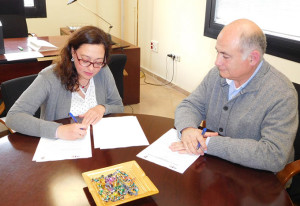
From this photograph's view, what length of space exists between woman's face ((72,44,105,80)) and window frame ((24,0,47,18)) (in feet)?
9.66

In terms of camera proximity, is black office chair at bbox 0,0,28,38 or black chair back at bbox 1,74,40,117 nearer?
black chair back at bbox 1,74,40,117

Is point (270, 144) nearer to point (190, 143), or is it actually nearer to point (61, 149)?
point (190, 143)

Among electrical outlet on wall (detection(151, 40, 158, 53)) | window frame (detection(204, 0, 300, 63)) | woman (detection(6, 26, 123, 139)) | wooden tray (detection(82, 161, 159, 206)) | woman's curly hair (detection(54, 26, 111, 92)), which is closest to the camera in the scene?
wooden tray (detection(82, 161, 159, 206))

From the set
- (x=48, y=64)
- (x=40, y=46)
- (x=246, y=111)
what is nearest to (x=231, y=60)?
(x=246, y=111)

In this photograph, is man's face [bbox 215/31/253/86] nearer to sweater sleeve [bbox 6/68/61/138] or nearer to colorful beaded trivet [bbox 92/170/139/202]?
colorful beaded trivet [bbox 92/170/139/202]

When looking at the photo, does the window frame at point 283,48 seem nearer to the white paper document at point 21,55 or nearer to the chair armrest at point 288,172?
the chair armrest at point 288,172

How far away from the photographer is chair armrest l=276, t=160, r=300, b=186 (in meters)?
1.15

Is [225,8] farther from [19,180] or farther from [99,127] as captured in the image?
[19,180]

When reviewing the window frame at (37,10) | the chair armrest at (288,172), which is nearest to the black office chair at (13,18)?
the window frame at (37,10)

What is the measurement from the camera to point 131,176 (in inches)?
39.1

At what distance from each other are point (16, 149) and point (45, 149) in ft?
0.39

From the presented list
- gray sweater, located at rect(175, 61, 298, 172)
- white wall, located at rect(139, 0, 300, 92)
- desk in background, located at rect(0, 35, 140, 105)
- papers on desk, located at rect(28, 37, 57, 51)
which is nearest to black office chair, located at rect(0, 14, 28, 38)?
desk in background, located at rect(0, 35, 140, 105)

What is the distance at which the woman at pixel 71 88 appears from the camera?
132cm

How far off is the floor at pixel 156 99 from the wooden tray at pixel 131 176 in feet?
7.05
